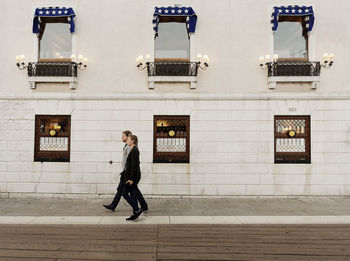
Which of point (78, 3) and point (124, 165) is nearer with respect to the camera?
point (124, 165)

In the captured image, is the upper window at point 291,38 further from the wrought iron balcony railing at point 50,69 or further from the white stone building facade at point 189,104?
the wrought iron balcony railing at point 50,69

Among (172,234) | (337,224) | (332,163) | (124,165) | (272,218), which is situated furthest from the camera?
(332,163)

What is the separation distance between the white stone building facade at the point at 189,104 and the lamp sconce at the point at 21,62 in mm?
276

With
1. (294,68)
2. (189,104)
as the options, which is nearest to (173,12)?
(189,104)

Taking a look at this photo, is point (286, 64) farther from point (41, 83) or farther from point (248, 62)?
point (41, 83)

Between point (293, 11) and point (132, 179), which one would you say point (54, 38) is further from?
point (293, 11)

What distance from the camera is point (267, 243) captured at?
4.62 metres

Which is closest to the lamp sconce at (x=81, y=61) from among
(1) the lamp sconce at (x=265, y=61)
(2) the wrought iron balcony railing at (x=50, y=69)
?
(2) the wrought iron balcony railing at (x=50, y=69)

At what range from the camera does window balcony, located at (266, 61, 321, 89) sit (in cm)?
856

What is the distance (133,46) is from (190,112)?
3134 mm

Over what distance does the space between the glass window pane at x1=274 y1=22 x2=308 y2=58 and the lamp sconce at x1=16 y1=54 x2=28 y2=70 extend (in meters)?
9.02

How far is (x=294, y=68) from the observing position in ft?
28.3

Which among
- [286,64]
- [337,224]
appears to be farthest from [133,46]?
[337,224]

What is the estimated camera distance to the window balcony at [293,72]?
8.56 meters
